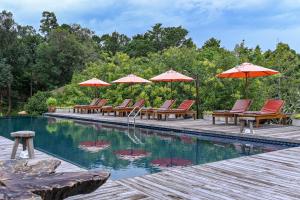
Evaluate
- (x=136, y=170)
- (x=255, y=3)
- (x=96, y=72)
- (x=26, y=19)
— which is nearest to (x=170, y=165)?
(x=136, y=170)

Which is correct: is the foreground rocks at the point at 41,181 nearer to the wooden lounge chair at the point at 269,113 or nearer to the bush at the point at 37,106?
the wooden lounge chair at the point at 269,113

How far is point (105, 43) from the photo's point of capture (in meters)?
36.9

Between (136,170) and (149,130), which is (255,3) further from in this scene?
(136,170)

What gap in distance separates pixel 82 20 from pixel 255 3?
1990cm

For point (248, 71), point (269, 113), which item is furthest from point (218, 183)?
point (248, 71)

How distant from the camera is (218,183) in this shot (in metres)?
4.45

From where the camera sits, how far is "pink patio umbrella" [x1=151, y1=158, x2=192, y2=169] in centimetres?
663

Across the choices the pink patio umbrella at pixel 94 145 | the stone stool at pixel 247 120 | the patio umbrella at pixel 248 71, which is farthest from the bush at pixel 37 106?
the stone stool at pixel 247 120

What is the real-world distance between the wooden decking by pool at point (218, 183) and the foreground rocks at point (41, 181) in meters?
0.83

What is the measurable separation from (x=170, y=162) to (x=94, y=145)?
2.85 m

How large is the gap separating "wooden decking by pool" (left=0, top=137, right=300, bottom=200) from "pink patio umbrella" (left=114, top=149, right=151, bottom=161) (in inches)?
80.3

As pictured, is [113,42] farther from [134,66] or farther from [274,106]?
[274,106]

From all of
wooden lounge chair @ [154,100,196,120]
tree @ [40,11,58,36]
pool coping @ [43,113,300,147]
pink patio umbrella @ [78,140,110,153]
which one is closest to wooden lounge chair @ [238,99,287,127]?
pool coping @ [43,113,300,147]

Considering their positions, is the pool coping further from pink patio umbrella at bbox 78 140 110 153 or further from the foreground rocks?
the foreground rocks
